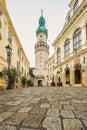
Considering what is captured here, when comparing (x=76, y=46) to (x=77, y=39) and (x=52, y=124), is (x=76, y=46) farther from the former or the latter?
(x=52, y=124)

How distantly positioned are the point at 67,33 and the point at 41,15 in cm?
4632

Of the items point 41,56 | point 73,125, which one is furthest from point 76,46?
point 41,56

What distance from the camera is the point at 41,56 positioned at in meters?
49.1

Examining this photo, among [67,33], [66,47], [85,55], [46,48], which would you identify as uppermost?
[46,48]

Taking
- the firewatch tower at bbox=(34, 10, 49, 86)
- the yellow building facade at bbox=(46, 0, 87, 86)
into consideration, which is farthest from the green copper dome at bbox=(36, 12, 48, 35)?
the yellow building facade at bbox=(46, 0, 87, 86)

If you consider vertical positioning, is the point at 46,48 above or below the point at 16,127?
above

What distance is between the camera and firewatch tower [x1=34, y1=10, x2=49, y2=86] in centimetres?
4556

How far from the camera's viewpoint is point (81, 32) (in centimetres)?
1438

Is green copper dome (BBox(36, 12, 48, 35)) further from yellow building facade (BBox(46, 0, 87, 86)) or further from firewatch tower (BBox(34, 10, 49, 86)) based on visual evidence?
yellow building facade (BBox(46, 0, 87, 86))

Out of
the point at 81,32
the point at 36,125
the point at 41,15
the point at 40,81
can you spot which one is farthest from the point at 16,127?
the point at 41,15

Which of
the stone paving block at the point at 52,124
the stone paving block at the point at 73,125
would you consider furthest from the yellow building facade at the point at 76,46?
the stone paving block at the point at 52,124

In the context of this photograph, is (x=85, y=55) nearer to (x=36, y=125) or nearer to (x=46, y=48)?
(x=36, y=125)

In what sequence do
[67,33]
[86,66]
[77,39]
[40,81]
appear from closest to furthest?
[86,66] → [77,39] → [67,33] → [40,81]

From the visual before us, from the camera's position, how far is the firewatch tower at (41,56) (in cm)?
4556
